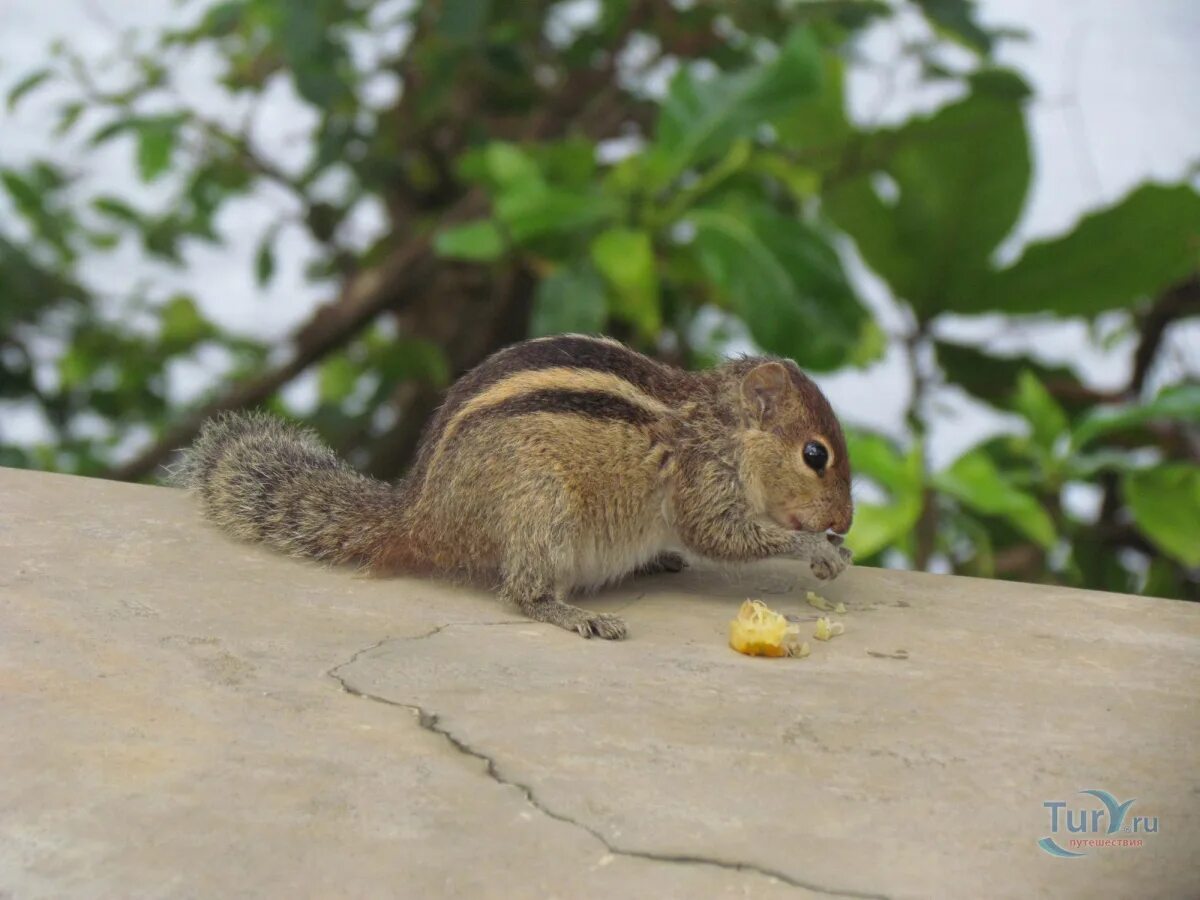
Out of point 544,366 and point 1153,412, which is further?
point 1153,412

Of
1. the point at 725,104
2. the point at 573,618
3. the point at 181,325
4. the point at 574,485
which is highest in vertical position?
the point at 725,104

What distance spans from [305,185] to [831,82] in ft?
6.20

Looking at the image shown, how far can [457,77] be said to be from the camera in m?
4.40

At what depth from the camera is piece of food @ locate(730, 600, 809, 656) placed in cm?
224

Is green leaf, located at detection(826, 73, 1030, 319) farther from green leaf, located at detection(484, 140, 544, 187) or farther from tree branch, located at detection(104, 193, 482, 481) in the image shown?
tree branch, located at detection(104, 193, 482, 481)

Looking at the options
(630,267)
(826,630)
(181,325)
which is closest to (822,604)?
(826,630)

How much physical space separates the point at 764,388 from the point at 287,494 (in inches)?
39.4

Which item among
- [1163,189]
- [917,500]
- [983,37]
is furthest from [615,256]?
[1163,189]

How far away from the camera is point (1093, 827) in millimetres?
1606

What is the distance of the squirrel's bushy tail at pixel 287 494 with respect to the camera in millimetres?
2660

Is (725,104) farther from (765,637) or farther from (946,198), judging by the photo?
(765,637)

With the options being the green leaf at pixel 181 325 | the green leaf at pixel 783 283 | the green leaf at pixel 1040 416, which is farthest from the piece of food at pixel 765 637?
the green leaf at pixel 181 325

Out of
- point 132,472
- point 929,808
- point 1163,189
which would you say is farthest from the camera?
point 132,472

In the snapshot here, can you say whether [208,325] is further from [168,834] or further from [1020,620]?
[168,834]
